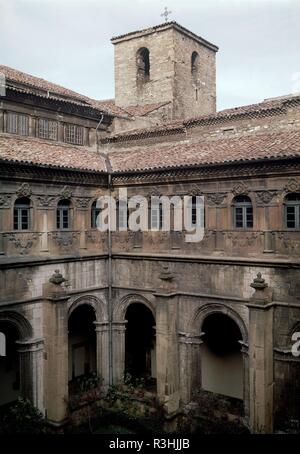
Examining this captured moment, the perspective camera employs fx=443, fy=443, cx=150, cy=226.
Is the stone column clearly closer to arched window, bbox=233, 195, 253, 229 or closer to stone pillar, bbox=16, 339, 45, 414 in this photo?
arched window, bbox=233, 195, 253, 229

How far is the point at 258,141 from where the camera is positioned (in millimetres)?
16000

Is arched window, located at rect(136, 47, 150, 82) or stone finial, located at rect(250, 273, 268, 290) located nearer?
stone finial, located at rect(250, 273, 268, 290)

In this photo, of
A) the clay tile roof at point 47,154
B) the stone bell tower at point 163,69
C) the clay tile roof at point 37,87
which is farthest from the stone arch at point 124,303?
the stone bell tower at point 163,69

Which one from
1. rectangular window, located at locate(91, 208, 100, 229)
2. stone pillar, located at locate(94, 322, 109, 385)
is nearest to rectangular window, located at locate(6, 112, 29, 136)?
rectangular window, located at locate(91, 208, 100, 229)

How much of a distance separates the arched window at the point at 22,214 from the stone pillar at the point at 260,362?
Answer: 26.0 feet

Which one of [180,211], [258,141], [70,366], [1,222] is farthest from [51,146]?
[70,366]

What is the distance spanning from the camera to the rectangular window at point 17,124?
1708 cm

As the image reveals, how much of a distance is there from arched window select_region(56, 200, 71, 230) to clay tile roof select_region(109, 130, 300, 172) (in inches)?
102

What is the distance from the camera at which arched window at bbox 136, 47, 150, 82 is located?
26750mm

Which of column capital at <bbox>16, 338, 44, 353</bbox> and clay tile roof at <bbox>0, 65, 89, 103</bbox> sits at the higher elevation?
clay tile roof at <bbox>0, 65, 89, 103</bbox>

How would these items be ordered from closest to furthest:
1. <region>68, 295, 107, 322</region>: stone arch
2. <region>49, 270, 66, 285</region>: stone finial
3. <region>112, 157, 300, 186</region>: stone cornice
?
<region>112, 157, 300, 186</region>: stone cornice → <region>49, 270, 66, 285</region>: stone finial → <region>68, 295, 107, 322</region>: stone arch

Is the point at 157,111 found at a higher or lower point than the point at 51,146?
higher

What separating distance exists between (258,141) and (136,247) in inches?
242
